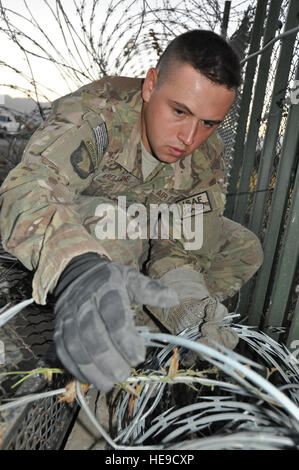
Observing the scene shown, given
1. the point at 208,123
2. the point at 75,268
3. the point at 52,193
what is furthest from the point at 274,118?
the point at 75,268

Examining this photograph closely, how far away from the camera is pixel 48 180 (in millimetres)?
1164

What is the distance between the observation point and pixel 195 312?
1.40 m

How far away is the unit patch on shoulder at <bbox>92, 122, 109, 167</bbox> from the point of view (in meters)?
1.52

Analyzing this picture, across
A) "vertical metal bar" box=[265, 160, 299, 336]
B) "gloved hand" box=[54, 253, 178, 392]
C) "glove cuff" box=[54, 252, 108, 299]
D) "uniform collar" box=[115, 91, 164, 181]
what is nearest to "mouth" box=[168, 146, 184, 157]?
"uniform collar" box=[115, 91, 164, 181]

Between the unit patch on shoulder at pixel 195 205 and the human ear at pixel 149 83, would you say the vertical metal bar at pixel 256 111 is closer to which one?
the unit patch on shoulder at pixel 195 205

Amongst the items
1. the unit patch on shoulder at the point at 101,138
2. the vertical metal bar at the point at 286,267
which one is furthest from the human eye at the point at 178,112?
the vertical metal bar at the point at 286,267

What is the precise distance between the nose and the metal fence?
1.63ft

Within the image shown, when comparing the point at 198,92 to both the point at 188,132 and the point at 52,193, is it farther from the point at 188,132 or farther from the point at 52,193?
the point at 52,193

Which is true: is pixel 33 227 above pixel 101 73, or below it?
below

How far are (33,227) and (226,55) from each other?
3.65 ft

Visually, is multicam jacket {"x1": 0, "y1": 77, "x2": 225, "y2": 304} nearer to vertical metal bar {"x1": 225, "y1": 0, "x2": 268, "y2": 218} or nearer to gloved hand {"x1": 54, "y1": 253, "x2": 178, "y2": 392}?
gloved hand {"x1": 54, "y1": 253, "x2": 178, "y2": 392}

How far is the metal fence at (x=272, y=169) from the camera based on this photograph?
1.62m
